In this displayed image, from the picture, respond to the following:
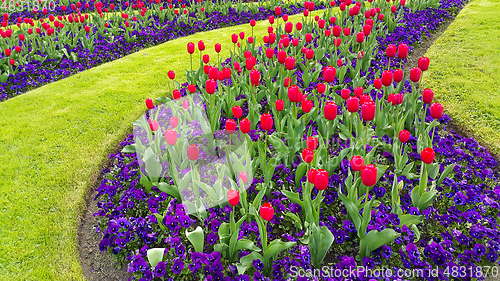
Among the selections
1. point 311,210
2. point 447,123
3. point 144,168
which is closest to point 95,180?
point 144,168

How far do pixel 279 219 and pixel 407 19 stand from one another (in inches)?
246

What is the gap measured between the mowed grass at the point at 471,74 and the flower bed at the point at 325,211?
3.11 feet

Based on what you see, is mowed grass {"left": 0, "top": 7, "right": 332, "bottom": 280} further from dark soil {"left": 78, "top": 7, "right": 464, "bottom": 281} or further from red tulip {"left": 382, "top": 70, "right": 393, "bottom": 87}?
red tulip {"left": 382, "top": 70, "right": 393, "bottom": 87}

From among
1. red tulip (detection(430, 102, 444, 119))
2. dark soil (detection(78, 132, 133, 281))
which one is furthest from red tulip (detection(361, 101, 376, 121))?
dark soil (detection(78, 132, 133, 281))

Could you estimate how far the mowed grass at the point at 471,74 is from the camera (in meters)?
4.64

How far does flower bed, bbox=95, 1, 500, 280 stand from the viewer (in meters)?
2.59

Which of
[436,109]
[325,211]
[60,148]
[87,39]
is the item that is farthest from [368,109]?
[87,39]

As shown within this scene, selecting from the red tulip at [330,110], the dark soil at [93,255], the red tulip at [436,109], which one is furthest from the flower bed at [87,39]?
the red tulip at [436,109]

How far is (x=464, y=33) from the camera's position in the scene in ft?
24.1

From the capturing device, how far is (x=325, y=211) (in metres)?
3.12

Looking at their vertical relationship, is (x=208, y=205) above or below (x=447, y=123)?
above

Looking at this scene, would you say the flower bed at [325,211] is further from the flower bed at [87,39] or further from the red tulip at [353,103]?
the flower bed at [87,39]

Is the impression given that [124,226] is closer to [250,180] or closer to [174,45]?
[250,180]

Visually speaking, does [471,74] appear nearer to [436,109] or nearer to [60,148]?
[436,109]
